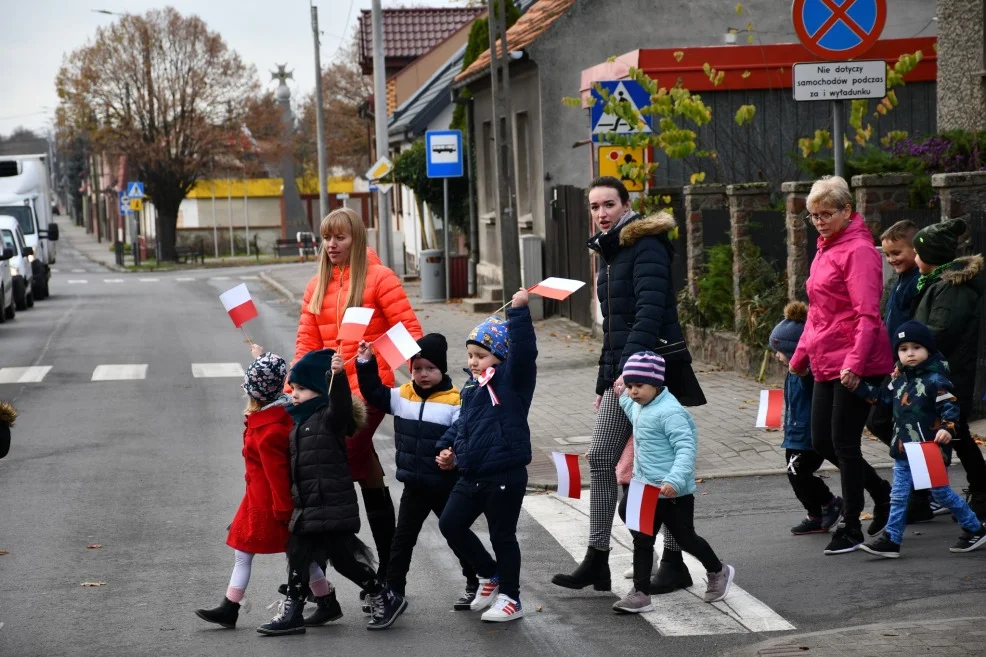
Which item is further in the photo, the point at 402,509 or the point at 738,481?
→ the point at 738,481

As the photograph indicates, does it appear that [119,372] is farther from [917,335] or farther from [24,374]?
[917,335]

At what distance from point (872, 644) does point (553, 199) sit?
695 inches

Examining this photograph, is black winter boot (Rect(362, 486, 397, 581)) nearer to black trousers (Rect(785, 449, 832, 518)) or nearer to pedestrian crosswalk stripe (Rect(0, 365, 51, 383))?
black trousers (Rect(785, 449, 832, 518))

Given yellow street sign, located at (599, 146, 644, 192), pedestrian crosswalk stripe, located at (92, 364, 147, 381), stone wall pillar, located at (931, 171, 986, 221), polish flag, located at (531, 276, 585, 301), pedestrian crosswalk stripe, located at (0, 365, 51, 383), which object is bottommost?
pedestrian crosswalk stripe, located at (92, 364, 147, 381)

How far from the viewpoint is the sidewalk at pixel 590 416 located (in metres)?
9.91

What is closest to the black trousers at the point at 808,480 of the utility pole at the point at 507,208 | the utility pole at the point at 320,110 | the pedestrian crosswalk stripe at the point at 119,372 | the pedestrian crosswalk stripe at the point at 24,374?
the pedestrian crosswalk stripe at the point at 119,372

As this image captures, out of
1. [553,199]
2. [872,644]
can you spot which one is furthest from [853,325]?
[553,199]

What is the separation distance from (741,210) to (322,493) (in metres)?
9.60

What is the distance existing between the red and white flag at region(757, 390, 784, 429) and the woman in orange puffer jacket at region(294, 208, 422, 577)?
6.82ft

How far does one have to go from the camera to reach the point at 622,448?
265 inches

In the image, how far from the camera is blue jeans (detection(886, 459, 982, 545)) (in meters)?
7.08

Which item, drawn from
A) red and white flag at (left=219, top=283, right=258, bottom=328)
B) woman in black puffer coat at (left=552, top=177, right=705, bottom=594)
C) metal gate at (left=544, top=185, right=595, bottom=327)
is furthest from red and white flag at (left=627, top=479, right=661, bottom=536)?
metal gate at (left=544, top=185, right=595, bottom=327)

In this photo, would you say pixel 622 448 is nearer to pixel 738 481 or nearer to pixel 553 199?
pixel 738 481

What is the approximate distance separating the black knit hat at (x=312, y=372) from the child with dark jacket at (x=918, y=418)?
271 cm
